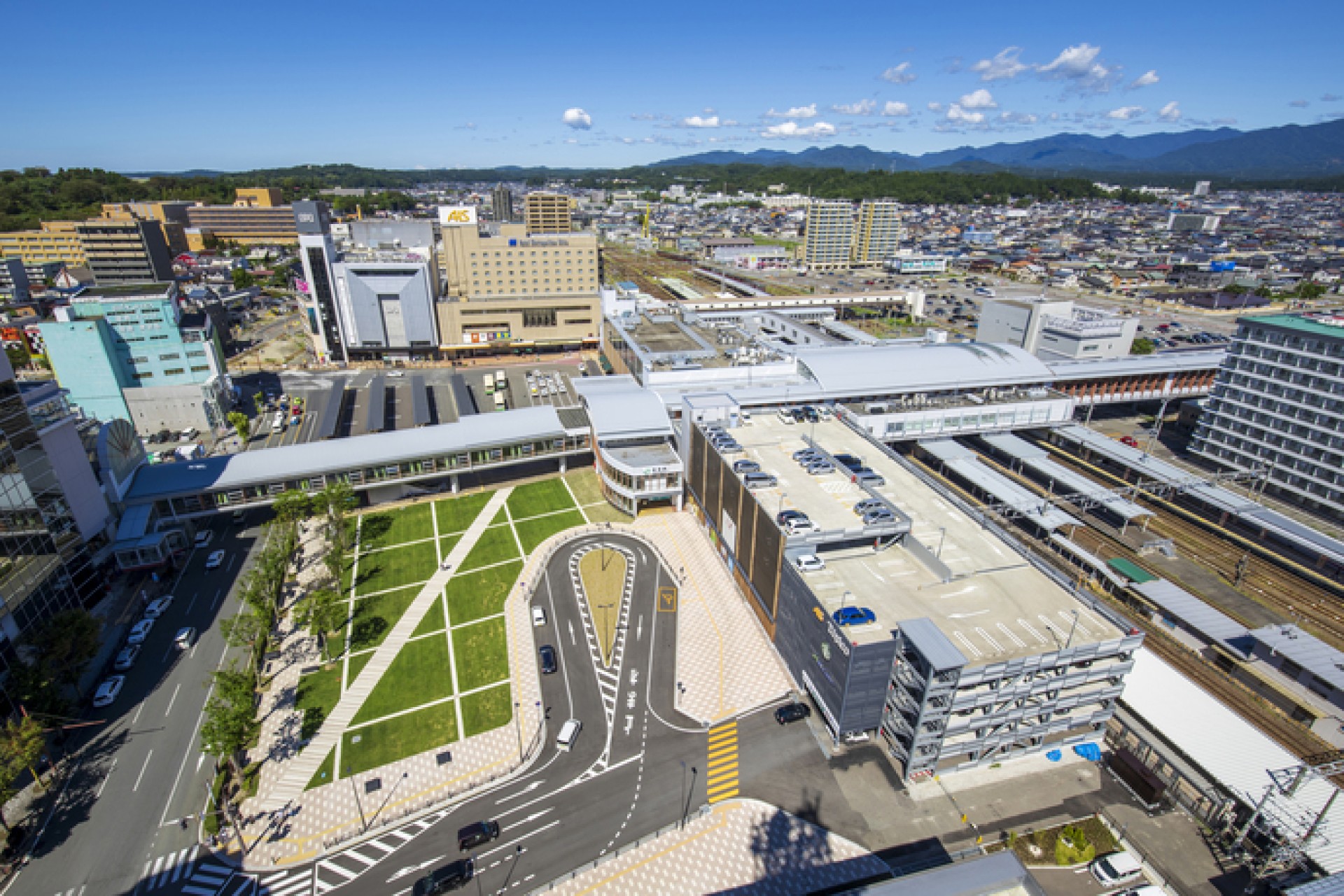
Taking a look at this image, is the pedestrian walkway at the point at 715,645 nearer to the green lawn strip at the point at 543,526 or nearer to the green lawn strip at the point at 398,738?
the green lawn strip at the point at 543,526

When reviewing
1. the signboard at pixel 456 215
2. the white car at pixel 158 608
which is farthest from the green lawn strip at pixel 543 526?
the signboard at pixel 456 215

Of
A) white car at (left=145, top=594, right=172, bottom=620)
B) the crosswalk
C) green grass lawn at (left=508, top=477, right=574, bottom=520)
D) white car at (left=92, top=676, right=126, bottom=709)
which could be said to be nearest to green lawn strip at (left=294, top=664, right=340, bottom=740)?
white car at (left=92, top=676, right=126, bottom=709)

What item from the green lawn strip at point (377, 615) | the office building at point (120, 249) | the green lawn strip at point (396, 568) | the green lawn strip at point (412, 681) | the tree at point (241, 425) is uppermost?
the office building at point (120, 249)

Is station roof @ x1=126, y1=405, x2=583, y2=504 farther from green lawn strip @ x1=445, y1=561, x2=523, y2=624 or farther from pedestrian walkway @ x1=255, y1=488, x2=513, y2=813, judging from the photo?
green lawn strip @ x1=445, y1=561, x2=523, y2=624

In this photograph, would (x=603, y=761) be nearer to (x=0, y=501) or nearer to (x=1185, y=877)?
(x=1185, y=877)

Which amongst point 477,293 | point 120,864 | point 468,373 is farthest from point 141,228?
point 120,864

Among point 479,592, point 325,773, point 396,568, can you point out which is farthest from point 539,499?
point 325,773
